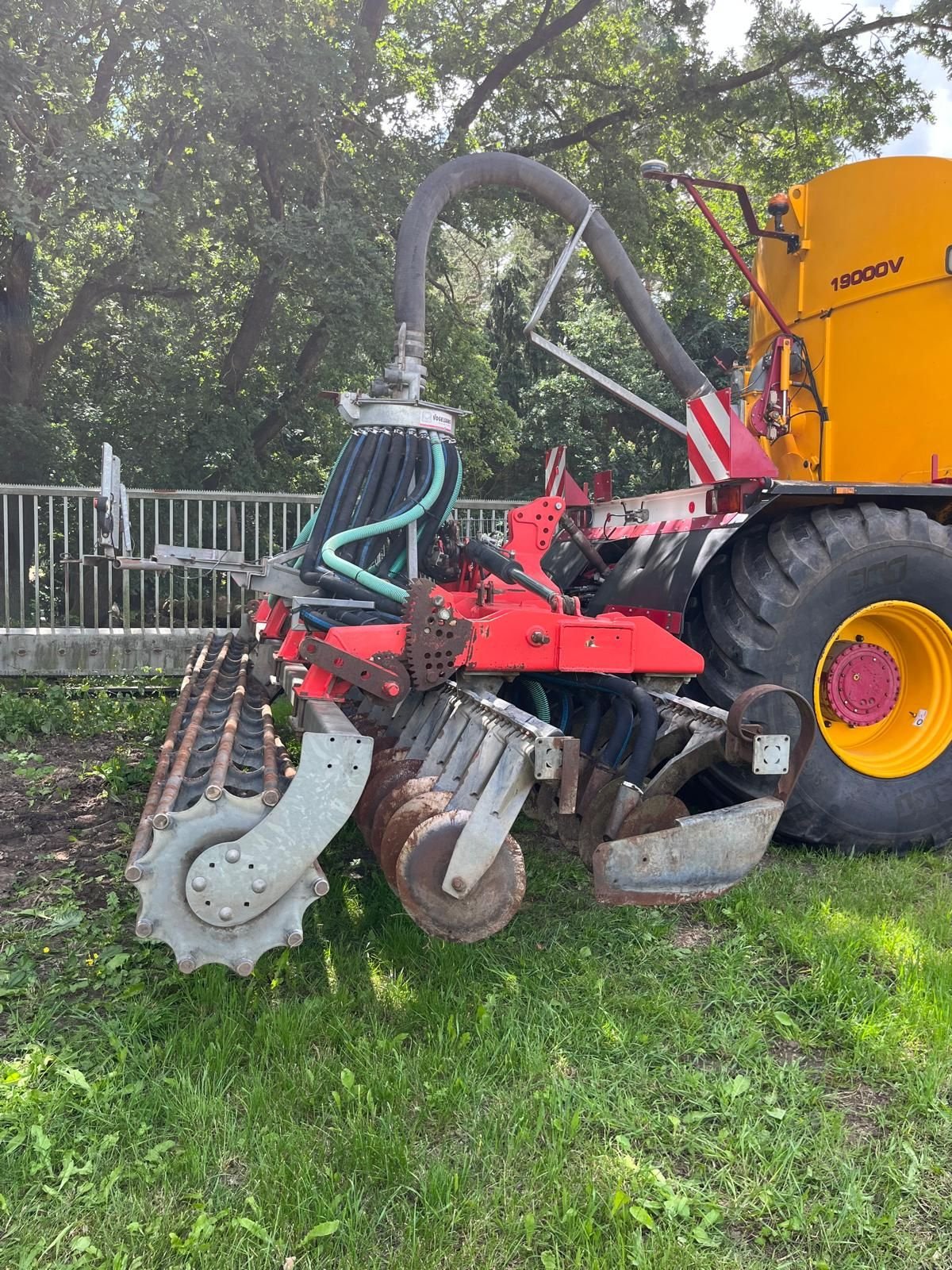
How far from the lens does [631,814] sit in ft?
9.09

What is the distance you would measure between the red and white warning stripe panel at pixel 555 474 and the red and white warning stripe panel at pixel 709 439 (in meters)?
1.06

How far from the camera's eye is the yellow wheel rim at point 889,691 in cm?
379

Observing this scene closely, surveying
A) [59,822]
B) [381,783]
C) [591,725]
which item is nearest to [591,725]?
[591,725]

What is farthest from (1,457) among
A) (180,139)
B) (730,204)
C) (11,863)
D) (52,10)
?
(730,204)

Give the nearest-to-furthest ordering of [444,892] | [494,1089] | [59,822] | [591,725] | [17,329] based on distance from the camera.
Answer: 1. [494,1089]
2. [444,892]
3. [591,725]
4. [59,822]
5. [17,329]

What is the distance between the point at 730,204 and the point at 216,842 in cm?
1261

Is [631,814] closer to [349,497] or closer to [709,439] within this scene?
[349,497]

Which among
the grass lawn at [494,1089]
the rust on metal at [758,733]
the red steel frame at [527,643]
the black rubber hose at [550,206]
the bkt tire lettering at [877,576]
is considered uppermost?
the black rubber hose at [550,206]

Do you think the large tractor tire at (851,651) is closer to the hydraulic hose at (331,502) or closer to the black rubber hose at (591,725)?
the black rubber hose at (591,725)

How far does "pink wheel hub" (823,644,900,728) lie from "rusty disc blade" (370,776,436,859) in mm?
1853

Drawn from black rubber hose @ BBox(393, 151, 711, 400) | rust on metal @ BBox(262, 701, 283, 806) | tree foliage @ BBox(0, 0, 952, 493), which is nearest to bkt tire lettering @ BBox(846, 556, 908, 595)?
black rubber hose @ BBox(393, 151, 711, 400)

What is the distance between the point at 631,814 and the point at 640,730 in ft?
0.92

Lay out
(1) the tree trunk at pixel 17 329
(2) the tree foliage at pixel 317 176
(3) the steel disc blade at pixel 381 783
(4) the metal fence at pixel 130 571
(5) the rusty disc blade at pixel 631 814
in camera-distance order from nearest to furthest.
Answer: (5) the rusty disc blade at pixel 631 814 < (3) the steel disc blade at pixel 381 783 < (4) the metal fence at pixel 130 571 < (2) the tree foliage at pixel 317 176 < (1) the tree trunk at pixel 17 329

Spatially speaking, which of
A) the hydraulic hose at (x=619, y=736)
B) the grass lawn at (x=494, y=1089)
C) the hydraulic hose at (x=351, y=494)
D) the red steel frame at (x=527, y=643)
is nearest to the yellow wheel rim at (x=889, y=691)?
the grass lawn at (x=494, y=1089)
